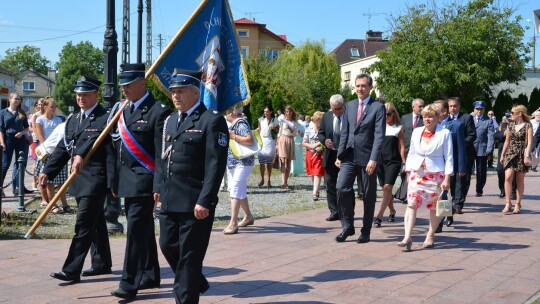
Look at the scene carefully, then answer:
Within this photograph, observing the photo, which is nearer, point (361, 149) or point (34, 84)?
point (361, 149)

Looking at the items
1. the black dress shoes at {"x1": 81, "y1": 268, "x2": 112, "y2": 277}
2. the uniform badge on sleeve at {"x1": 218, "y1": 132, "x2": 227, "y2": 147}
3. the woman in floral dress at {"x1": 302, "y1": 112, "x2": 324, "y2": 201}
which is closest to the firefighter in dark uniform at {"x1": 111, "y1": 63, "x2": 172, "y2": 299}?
the uniform badge on sleeve at {"x1": 218, "y1": 132, "x2": 227, "y2": 147}

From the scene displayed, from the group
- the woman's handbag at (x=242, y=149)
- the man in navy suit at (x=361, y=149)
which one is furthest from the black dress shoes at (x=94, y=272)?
the man in navy suit at (x=361, y=149)

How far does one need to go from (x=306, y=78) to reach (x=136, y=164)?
50.4 m

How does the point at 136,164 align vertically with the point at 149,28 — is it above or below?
below

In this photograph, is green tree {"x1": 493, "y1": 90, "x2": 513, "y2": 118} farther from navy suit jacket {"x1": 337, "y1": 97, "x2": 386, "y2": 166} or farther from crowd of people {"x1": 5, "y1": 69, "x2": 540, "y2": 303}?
navy suit jacket {"x1": 337, "y1": 97, "x2": 386, "y2": 166}

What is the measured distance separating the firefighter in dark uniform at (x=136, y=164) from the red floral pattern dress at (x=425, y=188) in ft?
11.8

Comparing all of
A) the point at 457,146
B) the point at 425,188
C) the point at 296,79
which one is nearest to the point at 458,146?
the point at 457,146

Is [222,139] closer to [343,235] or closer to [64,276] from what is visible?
[64,276]

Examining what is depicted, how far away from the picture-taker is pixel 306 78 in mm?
55906

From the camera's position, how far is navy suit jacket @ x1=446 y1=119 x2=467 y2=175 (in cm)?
1033

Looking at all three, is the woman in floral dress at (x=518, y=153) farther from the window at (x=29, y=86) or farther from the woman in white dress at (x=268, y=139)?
the window at (x=29, y=86)

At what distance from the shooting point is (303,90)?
5491 cm

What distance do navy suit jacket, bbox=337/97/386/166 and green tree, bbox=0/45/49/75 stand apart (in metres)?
127

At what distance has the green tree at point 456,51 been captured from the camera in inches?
1170
